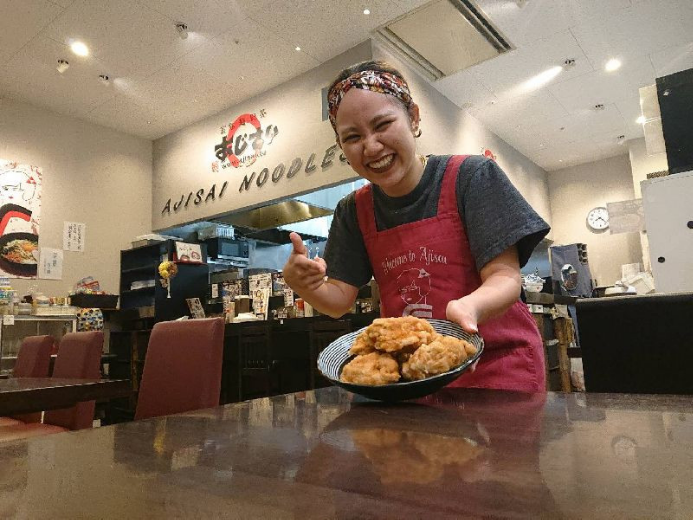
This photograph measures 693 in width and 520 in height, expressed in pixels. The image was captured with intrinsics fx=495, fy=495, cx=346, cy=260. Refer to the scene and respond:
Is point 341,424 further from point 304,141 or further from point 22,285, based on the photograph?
point 22,285

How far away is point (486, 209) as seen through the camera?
1155mm

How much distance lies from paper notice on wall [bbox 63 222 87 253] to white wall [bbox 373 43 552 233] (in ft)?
12.9

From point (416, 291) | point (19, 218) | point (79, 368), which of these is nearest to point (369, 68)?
point (416, 291)

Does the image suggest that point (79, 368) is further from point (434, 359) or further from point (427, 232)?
point (434, 359)

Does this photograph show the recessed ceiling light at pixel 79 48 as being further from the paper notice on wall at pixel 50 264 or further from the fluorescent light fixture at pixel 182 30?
the paper notice on wall at pixel 50 264

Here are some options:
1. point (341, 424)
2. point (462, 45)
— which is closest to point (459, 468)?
point (341, 424)

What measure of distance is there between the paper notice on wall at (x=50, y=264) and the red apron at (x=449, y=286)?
17.6ft

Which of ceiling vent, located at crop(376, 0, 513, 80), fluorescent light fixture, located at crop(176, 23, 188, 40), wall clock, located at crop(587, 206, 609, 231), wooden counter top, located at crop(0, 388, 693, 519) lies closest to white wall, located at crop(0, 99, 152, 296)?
fluorescent light fixture, located at crop(176, 23, 188, 40)

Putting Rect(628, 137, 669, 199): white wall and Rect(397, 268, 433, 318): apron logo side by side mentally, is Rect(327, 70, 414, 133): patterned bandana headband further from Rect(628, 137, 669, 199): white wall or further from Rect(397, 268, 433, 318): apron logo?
Rect(628, 137, 669, 199): white wall

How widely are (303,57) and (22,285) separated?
3.82 m

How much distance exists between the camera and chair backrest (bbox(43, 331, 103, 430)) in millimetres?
2400

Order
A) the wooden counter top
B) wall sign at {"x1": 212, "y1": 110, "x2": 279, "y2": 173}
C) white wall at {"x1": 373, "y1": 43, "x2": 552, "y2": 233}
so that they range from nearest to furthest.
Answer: the wooden counter top, white wall at {"x1": 373, "y1": 43, "x2": 552, "y2": 233}, wall sign at {"x1": 212, "y1": 110, "x2": 279, "y2": 173}

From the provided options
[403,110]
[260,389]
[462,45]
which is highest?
[462,45]

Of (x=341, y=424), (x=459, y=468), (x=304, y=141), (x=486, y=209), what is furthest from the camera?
(x=304, y=141)
